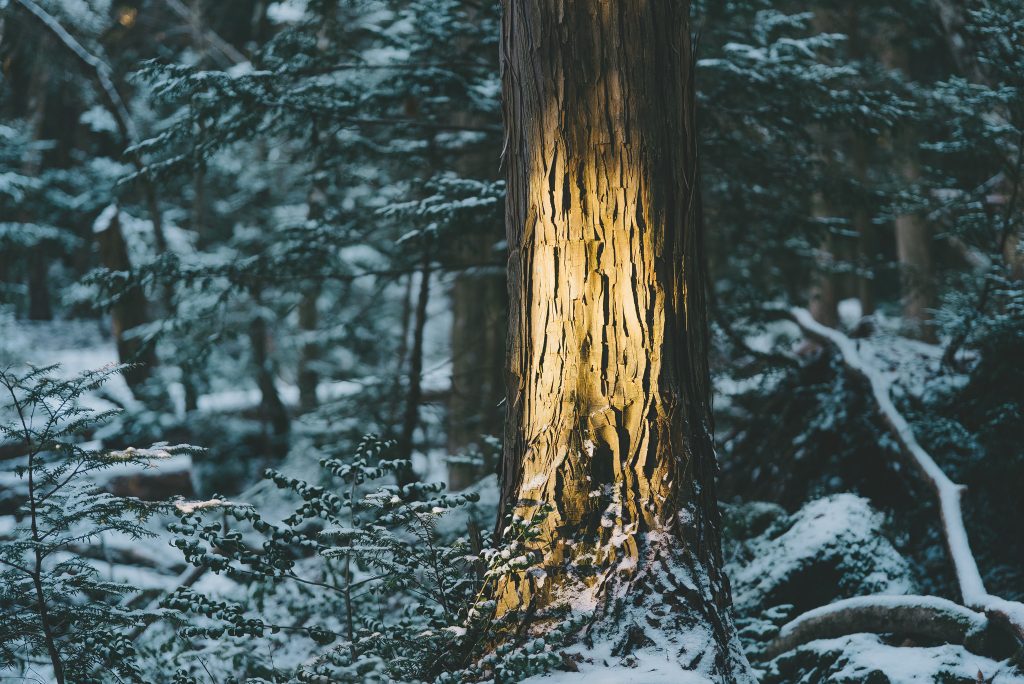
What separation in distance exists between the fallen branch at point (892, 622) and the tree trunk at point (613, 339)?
1.08 metres

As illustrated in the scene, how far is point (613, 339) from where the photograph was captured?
2828 millimetres

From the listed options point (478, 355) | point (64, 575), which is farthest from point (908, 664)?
point (478, 355)

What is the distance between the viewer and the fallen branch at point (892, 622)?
3164 mm

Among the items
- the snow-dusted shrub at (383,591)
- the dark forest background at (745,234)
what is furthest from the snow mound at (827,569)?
the snow-dusted shrub at (383,591)

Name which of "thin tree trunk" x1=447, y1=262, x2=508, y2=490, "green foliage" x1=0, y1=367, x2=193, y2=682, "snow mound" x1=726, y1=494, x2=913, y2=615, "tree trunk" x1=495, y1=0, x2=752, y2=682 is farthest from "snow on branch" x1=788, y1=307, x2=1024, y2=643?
"green foliage" x1=0, y1=367, x2=193, y2=682

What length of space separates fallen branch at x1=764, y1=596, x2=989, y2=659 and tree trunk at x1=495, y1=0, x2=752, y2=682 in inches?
42.4

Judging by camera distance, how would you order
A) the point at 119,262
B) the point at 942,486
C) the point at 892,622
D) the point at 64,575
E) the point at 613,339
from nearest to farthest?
the point at 613,339 < the point at 64,575 < the point at 892,622 < the point at 942,486 < the point at 119,262

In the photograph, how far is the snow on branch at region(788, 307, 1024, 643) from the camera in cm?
306

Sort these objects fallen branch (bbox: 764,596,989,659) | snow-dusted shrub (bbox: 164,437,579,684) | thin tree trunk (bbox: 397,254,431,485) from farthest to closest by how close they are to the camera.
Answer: thin tree trunk (bbox: 397,254,431,485) < fallen branch (bbox: 764,596,989,659) < snow-dusted shrub (bbox: 164,437,579,684)

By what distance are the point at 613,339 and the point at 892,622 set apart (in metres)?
1.97

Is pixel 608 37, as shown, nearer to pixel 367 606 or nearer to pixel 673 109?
pixel 673 109

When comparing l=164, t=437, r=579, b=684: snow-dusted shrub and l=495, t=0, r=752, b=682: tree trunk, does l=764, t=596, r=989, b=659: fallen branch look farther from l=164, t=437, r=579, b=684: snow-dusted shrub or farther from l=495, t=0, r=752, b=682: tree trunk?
l=164, t=437, r=579, b=684: snow-dusted shrub

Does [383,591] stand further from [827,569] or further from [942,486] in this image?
Answer: [942,486]

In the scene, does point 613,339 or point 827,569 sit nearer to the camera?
point 613,339
